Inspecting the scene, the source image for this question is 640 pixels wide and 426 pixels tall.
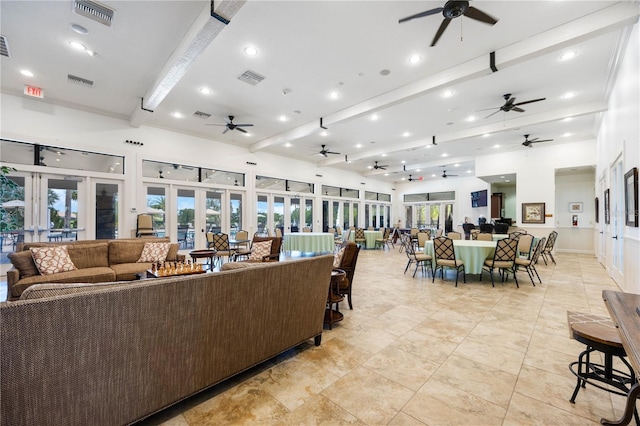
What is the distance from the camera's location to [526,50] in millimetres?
3926

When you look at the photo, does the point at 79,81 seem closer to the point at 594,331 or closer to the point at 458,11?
the point at 458,11

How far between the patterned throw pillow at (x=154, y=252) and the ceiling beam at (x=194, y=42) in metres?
2.87

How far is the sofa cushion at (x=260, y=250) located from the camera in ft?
18.4

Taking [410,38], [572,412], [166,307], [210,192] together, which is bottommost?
[572,412]

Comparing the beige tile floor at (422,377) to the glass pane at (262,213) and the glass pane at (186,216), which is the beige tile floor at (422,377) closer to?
the glass pane at (186,216)

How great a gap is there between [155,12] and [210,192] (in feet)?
19.5

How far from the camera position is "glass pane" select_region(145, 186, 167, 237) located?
754 centimetres

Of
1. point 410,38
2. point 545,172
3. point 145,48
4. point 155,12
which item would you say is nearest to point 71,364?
point 155,12

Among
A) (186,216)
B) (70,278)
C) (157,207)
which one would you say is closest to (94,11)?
(70,278)

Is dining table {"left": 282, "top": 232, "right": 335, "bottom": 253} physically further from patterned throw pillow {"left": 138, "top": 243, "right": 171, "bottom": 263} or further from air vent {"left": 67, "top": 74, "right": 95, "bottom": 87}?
air vent {"left": 67, "top": 74, "right": 95, "bottom": 87}

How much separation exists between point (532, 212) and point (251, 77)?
10141 millimetres

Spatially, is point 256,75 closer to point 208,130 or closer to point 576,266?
point 208,130

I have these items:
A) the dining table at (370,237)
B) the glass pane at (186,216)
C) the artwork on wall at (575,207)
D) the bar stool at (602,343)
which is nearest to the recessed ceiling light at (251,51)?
the bar stool at (602,343)

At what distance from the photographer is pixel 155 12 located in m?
3.44
